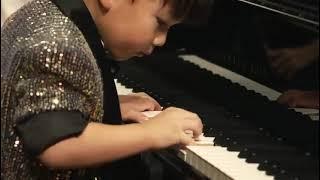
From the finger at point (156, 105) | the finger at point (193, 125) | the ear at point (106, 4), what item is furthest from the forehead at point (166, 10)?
the finger at point (156, 105)

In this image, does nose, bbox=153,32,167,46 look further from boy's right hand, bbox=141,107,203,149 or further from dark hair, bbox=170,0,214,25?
boy's right hand, bbox=141,107,203,149

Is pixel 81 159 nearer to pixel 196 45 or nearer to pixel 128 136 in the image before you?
pixel 128 136

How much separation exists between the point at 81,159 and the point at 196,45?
930 millimetres

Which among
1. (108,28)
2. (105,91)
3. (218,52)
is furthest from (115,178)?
(218,52)

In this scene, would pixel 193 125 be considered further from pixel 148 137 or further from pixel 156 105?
pixel 156 105

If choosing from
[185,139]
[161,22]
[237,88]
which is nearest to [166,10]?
[161,22]

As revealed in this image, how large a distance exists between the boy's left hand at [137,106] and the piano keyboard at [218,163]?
9.5 inches

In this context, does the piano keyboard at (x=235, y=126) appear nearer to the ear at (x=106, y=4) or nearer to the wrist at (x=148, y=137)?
the wrist at (x=148, y=137)

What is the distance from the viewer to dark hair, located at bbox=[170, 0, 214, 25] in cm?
158

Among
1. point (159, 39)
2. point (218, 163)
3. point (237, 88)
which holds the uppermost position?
point (159, 39)

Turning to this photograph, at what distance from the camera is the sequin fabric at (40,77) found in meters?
1.41

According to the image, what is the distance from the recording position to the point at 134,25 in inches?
61.5

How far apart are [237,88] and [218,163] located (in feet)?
1.71

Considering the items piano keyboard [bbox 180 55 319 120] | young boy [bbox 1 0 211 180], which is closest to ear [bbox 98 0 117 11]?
young boy [bbox 1 0 211 180]
